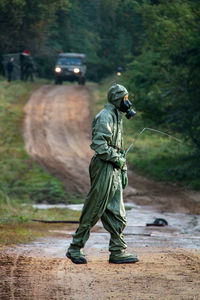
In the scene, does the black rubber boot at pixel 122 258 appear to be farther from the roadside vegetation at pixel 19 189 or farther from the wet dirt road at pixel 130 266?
the roadside vegetation at pixel 19 189

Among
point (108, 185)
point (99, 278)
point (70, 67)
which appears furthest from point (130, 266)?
point (70, 67)

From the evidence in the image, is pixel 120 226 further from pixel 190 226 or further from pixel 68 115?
pixel 68 115

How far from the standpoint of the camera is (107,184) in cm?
748

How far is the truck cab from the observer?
40719 mm

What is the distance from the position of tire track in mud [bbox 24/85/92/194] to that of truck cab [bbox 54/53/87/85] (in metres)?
1.59

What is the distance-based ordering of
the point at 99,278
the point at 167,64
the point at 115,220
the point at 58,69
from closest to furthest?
the point at 99,278
the point at 115,220
the point at 167,64
the point at 58,69

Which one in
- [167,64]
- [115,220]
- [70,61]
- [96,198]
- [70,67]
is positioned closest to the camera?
[96,198]

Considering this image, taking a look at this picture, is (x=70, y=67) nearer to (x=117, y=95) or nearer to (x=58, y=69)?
(x=58, y=69)

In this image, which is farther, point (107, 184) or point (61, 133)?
point (61, 133)

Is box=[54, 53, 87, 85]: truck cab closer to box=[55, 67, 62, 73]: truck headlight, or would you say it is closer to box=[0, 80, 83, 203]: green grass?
box=[55, 67, 62, 73]: truck headlight

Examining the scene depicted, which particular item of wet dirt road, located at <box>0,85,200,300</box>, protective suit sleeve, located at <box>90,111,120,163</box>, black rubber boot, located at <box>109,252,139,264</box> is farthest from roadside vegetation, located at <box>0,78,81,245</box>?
protective suit sleeve, located at <box>90,111,120,163</box>

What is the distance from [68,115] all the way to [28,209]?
16465 millimetres

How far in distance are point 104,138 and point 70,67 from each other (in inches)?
1328

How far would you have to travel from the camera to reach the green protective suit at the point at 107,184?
739cm
